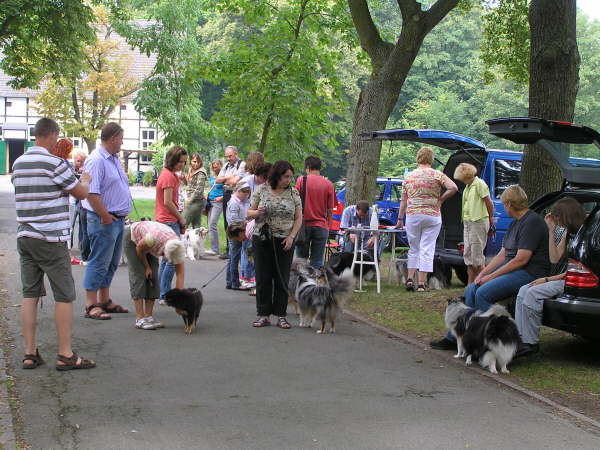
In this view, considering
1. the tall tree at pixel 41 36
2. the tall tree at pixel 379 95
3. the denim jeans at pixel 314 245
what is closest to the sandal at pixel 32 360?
the denim jeans at pixel 314 245

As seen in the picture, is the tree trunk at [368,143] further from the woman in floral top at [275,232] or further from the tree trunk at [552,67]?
the woman in floral top at [275,232]

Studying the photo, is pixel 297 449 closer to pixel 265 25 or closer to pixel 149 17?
pixel 265 25

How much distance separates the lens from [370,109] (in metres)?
14.8

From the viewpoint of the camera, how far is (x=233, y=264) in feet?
39.4

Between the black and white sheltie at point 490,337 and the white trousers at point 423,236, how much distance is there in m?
4.45

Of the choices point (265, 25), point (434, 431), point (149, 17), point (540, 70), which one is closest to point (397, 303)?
point (540, 70)

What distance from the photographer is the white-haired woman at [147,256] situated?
8.30 m

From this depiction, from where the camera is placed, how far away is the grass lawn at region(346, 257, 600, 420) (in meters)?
6.84

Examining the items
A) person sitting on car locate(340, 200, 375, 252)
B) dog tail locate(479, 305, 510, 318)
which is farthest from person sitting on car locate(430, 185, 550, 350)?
person sitting on car locate(340, 200, 375, 252)

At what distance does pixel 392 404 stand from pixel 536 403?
1232mm

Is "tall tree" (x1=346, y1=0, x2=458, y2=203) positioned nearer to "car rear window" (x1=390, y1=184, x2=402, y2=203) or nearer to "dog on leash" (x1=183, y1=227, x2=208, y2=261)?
"dog on leash" (x1=183, y1=227, x2=208, y2=261)

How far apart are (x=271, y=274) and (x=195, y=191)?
22.4ft

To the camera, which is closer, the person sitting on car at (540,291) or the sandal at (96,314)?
the person sitting on car at (540,291)

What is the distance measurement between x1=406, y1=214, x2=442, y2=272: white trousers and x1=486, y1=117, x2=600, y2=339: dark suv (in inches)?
161
